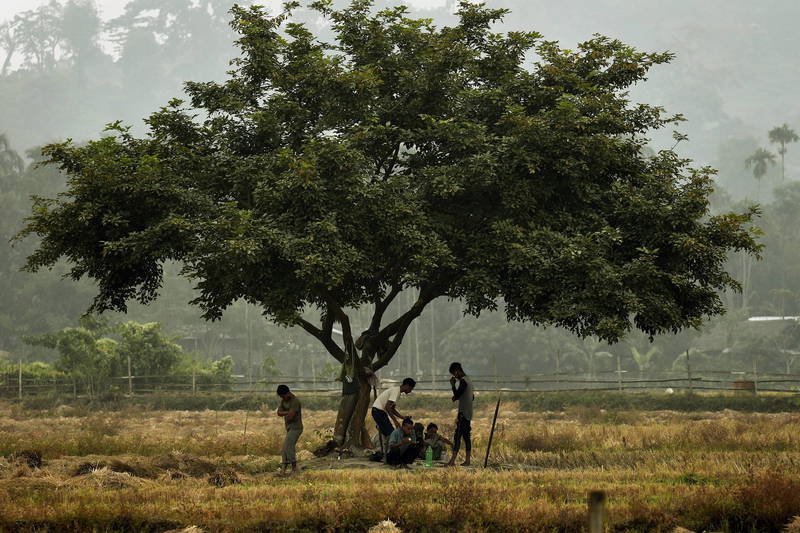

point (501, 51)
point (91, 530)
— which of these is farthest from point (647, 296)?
point (91, 530)

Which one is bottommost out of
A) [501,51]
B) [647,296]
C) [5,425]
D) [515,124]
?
[5,425]

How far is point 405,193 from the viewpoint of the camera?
A: 63.4ft

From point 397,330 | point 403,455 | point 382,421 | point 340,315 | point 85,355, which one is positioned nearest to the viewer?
point 403,455

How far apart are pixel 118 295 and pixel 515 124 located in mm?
10224

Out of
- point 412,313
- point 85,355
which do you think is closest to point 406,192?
point 412,313

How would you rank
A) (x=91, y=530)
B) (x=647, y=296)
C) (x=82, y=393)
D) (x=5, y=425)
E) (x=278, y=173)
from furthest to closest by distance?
(x=82, y=393) < (x=5, y=425) < (x=278, y=173) < (x=647, y=296) < (x=91, y=530)

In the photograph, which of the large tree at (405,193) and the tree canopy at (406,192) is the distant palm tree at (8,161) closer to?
the large tree at (405,193)

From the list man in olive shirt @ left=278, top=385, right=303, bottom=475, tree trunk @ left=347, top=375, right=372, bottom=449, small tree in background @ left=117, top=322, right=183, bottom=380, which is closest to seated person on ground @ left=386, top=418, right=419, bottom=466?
man in olive shirt @ left=278, top=385, right=303, bottom=475

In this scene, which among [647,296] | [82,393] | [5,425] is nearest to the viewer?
[647,296]

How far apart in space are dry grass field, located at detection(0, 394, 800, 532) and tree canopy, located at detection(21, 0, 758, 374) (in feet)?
9.79

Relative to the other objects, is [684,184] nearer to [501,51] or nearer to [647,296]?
[647,296]

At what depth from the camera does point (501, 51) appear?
21.9 m

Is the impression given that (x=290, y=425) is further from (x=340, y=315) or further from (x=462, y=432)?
(x=340, y=315)

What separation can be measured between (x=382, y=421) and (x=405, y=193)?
4.97m
